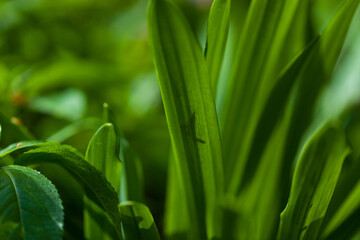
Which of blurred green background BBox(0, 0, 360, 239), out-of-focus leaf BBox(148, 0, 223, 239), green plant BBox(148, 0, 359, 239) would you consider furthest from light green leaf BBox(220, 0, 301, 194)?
blurred green background BBox(0, 0, 360, 239)

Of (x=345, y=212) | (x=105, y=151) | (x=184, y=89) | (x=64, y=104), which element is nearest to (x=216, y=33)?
(x=184, y=89)

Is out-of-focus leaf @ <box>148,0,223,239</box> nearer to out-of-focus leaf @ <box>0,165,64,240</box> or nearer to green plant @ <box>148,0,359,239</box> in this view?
green plant @ <box>148,0,359,239</box>

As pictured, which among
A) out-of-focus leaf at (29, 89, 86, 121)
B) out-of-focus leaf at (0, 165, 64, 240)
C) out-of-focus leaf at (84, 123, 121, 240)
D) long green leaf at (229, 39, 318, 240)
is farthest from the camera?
out-of-focus leaf at (29, 89, 86, 121)

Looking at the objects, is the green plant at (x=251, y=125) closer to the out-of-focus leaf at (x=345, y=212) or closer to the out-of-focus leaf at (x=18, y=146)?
the out-of-focus leaf at (x=345, y=212)

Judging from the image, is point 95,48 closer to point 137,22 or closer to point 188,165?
point 137,22

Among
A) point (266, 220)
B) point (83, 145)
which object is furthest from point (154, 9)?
point (83, 145)
